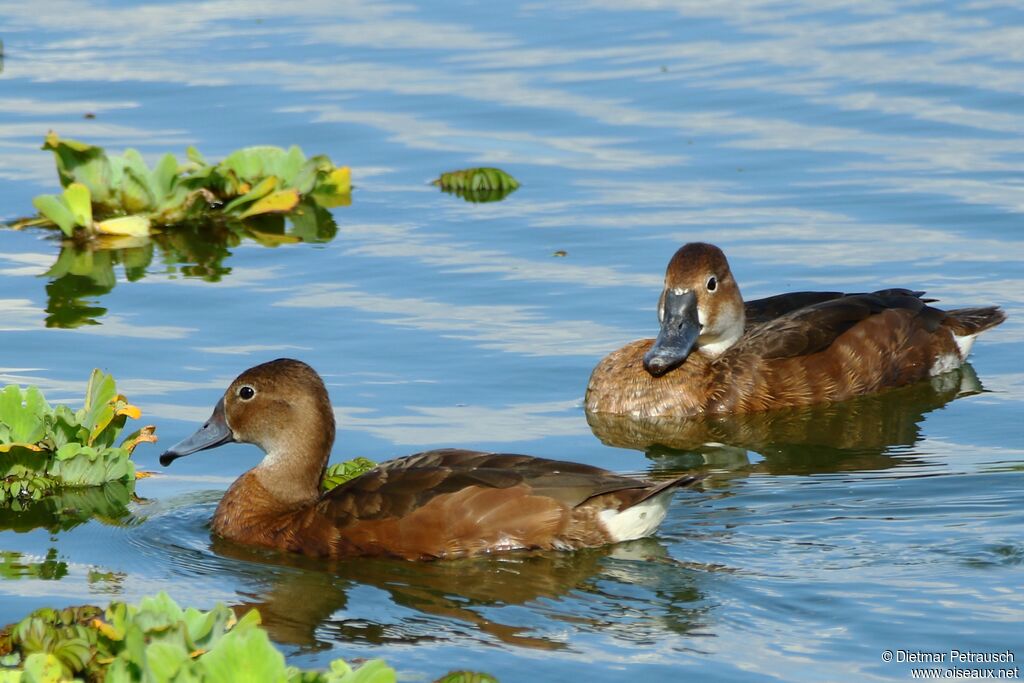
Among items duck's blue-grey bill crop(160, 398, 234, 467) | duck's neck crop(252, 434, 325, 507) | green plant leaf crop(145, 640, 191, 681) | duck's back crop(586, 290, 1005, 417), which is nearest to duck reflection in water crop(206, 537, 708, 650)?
duck's neck crop(252, 434, 325, 507)

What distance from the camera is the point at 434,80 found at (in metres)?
18.3

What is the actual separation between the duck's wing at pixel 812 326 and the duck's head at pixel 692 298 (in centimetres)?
26

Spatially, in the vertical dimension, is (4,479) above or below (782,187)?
below

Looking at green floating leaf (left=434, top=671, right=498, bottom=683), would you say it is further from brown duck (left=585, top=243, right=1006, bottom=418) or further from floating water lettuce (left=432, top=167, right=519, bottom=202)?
floating water lettuce (left=432, top=167, right=519, bottom=202)

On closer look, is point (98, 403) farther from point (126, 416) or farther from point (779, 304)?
point (779, 304)

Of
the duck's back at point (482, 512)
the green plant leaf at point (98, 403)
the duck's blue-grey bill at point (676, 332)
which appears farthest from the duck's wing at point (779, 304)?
the green plant leaf at point (98, 403)

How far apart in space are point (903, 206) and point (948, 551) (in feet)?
21.9

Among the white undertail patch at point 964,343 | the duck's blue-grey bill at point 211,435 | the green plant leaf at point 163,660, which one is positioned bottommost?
the green plant leaf at point 163,660

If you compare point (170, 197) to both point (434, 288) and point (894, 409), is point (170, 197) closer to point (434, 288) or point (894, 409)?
point (434, 288)

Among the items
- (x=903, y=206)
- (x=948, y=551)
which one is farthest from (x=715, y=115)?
(x=948, y=551)

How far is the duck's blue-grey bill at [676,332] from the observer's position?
11797mm

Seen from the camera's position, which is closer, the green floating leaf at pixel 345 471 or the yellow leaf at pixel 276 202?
the green floating leaf at pixel 345 471

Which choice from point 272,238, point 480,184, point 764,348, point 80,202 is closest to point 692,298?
point 764,348

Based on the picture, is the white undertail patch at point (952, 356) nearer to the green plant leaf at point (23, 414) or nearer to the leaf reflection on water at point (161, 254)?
the leaf reflection on water at point (161, 254)
